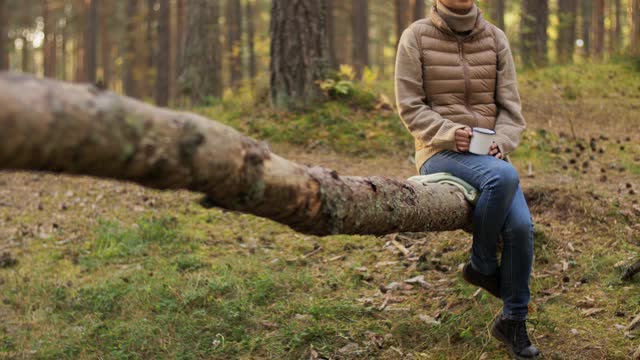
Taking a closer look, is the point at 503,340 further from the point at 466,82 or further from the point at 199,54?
the point at 199,54

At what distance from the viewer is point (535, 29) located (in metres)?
14.3

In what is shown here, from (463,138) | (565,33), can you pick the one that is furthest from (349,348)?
(565,33)

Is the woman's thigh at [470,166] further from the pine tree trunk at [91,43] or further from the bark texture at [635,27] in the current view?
the pine tree trunk at [91,43]

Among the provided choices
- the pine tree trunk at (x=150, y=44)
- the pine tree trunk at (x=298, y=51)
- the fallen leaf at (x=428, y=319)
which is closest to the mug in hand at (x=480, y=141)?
the fallen leaf at (x=428, y=319)

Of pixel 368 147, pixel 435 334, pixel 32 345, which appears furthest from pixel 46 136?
pixel 368 147

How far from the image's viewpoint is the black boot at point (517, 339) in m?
4.12

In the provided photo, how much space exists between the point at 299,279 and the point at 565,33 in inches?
689

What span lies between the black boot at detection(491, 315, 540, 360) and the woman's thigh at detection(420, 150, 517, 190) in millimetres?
881

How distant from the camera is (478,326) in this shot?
15.3 feet

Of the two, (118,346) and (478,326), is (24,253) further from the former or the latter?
(478,326)

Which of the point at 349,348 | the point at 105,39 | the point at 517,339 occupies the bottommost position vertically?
the point at 349,348

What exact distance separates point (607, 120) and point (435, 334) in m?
6.34

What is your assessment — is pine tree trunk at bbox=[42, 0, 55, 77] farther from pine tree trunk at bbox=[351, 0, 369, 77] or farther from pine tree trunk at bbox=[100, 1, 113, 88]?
pine tree trunk at bbox=[351, 0, 369, 77]

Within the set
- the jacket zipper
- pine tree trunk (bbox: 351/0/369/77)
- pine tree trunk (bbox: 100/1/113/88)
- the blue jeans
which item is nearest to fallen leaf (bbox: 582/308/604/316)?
the blue jeans
